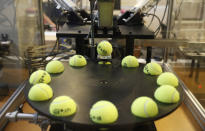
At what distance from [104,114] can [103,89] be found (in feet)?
0.89

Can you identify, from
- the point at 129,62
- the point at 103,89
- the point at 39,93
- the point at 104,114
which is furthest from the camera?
the point at 129,62

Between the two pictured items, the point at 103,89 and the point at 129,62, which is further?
the point at 129,62

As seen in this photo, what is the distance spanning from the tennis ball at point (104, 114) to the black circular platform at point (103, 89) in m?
0.02

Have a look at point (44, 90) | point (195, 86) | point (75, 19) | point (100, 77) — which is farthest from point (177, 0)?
point (44, 90)

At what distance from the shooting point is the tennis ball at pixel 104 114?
2.52 ft

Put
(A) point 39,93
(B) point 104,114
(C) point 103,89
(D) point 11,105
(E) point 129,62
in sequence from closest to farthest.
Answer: (B) point 104,114, (A) point 39,93, (C) point 103,89, (E) point 129,62, (D) point 11,105

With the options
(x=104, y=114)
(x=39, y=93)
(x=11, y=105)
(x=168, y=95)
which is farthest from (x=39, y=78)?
(x=11, y=105)

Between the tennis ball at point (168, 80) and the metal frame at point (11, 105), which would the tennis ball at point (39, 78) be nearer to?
the tennis ball at point (168, 80)

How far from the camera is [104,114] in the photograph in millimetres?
767

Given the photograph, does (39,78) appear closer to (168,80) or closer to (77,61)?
(77,61)

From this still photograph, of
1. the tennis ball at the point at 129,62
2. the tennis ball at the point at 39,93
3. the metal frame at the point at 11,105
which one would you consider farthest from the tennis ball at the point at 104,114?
the metal frame at the point at 11,105

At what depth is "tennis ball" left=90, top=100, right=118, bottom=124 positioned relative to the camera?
2.52ft

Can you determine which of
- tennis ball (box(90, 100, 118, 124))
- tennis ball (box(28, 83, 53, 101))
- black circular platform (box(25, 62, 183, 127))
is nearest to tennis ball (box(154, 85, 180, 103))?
black circular platform (box(25, 62, 183, 127))

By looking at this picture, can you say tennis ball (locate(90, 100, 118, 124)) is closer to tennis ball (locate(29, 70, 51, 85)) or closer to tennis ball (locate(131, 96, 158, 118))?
tennis ball (locate(131, 96, 158, 118))
